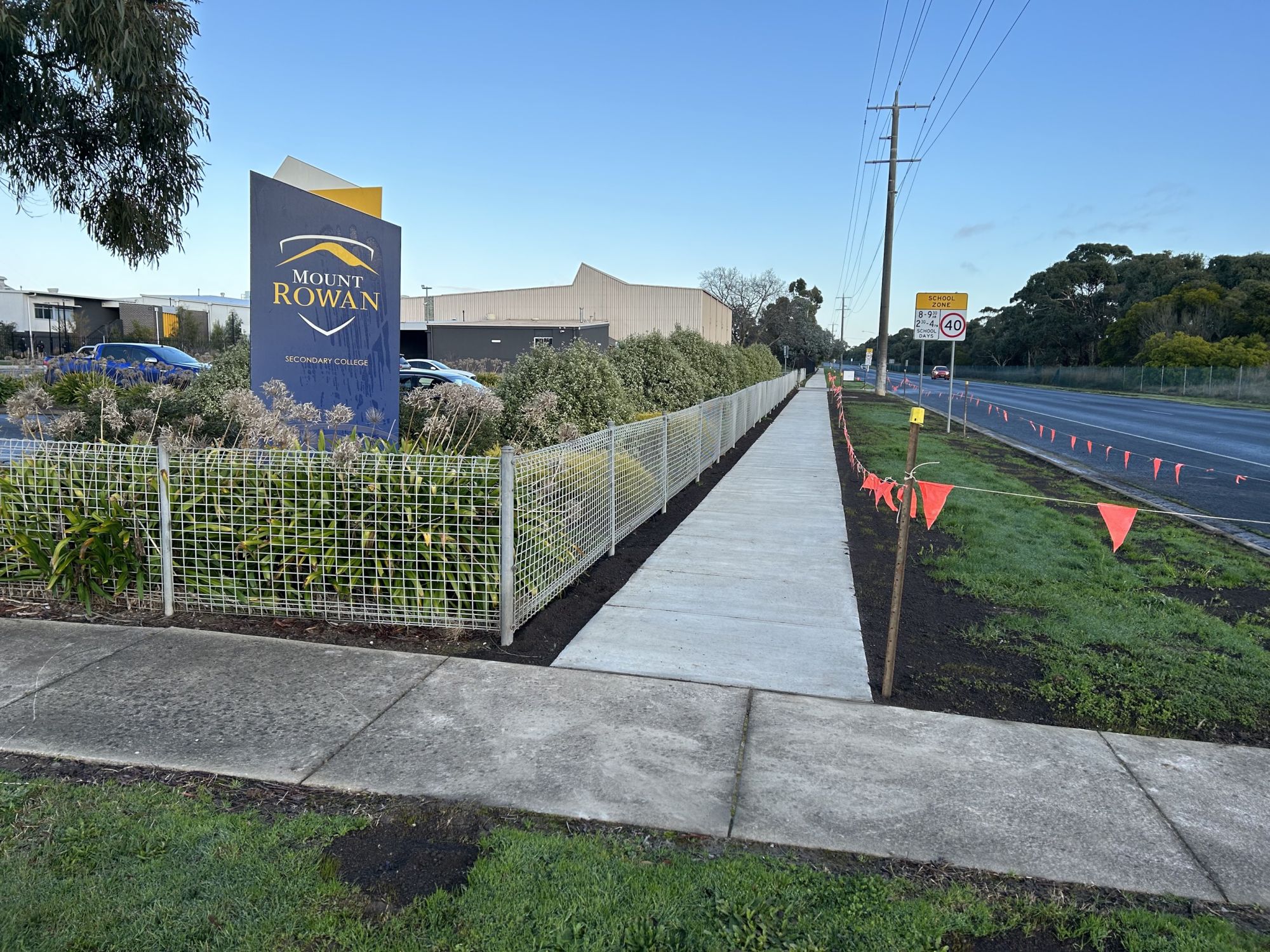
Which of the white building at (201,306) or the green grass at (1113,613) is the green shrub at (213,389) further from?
the white building at (201,306)

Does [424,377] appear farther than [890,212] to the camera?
No

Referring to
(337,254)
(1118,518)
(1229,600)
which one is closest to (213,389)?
(337,254)

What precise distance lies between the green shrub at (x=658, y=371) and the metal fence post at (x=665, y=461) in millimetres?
3538

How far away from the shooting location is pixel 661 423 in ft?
30.5

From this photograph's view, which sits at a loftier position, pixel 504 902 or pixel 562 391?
pixel 562 391

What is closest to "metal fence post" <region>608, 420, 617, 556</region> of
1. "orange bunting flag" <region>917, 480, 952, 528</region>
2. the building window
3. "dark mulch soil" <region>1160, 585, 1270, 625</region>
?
"orange bunting flag" <region>917, 480, 952, 528</region>

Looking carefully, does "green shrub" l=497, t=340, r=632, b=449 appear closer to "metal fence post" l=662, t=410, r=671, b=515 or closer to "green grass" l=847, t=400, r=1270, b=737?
"metal fence post" l=662, t=410, r=671, b=515

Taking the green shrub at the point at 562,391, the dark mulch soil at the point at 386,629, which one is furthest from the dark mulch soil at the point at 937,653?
the green shrub at the point at 562,391

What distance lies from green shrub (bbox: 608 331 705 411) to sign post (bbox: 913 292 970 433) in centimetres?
844

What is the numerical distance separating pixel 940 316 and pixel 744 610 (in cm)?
1724

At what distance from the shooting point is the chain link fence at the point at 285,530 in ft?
16.7

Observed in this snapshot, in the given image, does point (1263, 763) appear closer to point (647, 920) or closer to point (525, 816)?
point (647, 920)

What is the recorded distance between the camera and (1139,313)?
213 ft

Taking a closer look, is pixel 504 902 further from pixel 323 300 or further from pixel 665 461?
pixel 665 461
